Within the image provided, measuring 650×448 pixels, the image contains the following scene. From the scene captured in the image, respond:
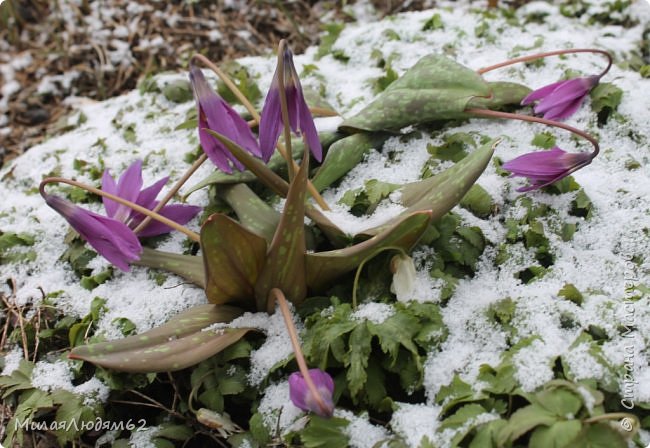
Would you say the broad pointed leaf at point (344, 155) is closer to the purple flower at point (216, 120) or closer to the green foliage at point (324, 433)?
the purple flower at point (216, 120)

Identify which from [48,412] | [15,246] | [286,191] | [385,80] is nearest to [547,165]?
[286,191]

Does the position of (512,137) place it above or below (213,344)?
above

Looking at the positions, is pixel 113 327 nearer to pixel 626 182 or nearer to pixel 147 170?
pixel 147 170

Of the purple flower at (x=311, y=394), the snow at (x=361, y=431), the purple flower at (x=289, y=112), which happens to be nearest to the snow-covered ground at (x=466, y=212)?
the snow at (x=361, y=431)

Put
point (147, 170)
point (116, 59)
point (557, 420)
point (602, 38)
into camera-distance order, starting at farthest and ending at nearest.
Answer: point (116, 59) < point (602, 38) < point (147, 170) < point (557, 420)

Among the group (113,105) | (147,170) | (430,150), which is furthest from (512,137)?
(113,105)

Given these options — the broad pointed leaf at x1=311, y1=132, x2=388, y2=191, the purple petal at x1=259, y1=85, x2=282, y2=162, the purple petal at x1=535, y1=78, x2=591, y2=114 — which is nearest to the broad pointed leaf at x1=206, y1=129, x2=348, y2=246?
the purple petal at x1=259, y1=85, x2=282, y2=162

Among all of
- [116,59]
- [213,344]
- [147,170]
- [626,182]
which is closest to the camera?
[213,344]

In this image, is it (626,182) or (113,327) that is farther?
(626,182)
